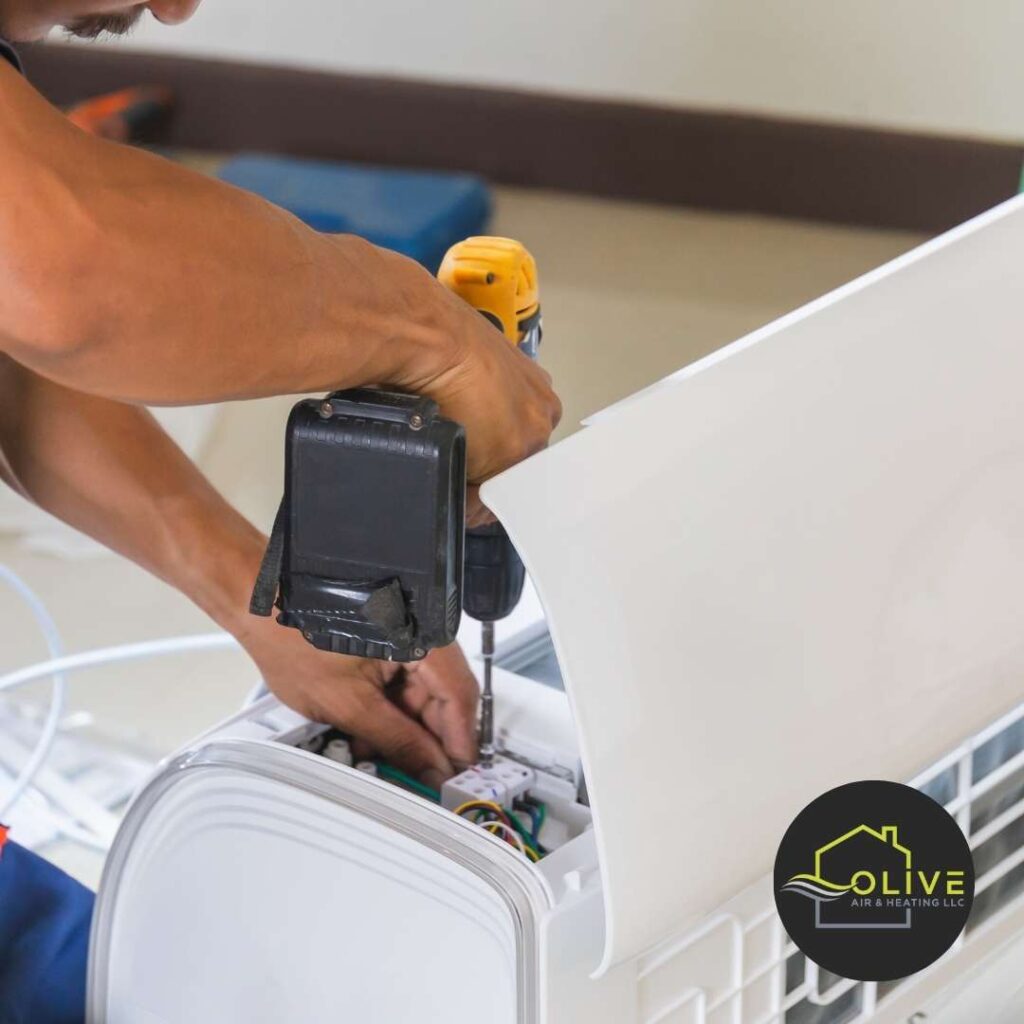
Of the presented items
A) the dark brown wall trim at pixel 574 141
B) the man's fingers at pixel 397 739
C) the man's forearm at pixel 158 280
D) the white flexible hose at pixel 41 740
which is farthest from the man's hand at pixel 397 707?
the dark brown wall trim at pixel 574 141

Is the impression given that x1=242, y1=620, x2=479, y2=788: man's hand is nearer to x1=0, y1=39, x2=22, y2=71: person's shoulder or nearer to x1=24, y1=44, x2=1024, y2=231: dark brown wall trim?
x1=0, y1=39, x2=22, y2=71: person's shoulder

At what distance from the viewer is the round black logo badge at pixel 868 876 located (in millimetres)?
601

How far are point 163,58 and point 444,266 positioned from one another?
2.40 m

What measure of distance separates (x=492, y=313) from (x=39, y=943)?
448 millimetres

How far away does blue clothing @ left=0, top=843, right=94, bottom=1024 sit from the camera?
865mm

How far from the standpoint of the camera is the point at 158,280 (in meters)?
0.51

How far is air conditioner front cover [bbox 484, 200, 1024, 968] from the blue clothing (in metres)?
0.43

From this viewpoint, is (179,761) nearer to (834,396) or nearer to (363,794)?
(363,794)

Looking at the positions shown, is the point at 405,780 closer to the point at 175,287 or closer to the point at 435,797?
the point at 435,797

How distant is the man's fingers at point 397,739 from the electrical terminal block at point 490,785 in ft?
0.12

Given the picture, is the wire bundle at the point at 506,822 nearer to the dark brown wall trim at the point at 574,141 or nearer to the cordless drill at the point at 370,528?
the cordless drill at the point at 370,528

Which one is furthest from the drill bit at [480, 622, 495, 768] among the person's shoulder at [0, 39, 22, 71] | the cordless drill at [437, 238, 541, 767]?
the person's shoulder at [0, 39, 22, 71]

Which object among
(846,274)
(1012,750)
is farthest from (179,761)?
(846,274)

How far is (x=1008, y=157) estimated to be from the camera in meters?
2.66
